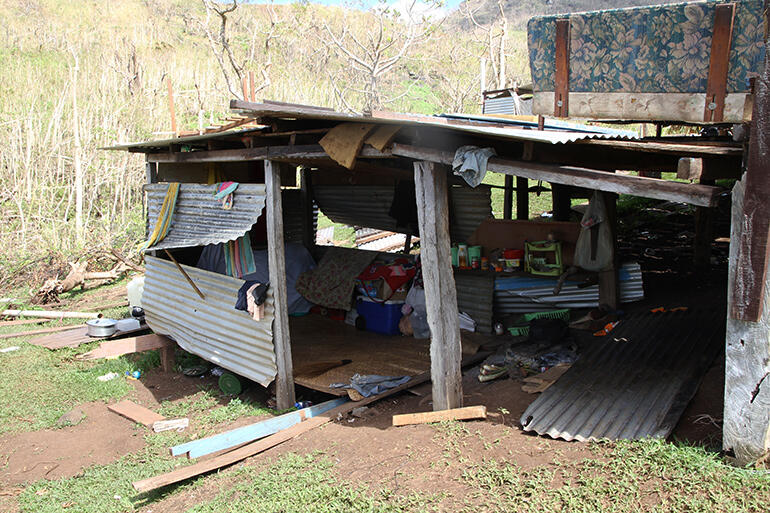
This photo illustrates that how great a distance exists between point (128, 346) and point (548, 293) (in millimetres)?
6135

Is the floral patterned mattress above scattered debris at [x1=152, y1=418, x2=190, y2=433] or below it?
above

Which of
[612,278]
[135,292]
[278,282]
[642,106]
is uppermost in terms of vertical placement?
[642,106]

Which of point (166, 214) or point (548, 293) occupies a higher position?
point (166, 214)

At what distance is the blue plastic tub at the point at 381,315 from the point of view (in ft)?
27.8

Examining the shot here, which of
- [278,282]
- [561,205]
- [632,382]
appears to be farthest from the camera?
[561,205]

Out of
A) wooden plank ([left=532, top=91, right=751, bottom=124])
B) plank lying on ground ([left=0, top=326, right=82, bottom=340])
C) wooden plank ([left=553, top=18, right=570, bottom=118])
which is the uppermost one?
wooden plank ([left=553, top=18, right=570, bottom=118])

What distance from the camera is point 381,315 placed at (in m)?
8.59

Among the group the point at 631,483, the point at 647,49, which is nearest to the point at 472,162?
the point at 647,49

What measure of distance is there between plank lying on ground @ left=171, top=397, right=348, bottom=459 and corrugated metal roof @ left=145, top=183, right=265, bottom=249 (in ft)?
6.69

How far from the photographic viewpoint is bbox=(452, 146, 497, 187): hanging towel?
15.3ft

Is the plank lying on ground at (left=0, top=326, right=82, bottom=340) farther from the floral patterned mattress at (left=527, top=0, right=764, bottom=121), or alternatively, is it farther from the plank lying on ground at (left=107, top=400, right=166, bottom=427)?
the floral patterned mattress at (left=527, top=0, right=764, bottom=121)

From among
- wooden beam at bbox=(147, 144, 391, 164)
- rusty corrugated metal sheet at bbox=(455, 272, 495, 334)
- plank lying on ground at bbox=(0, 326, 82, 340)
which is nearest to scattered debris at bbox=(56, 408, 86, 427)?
plank lying on ground at bbox=(0, 326, 82, 340)

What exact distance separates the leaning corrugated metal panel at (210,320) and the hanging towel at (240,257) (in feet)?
0.88

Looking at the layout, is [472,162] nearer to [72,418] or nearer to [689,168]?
[689,168]
